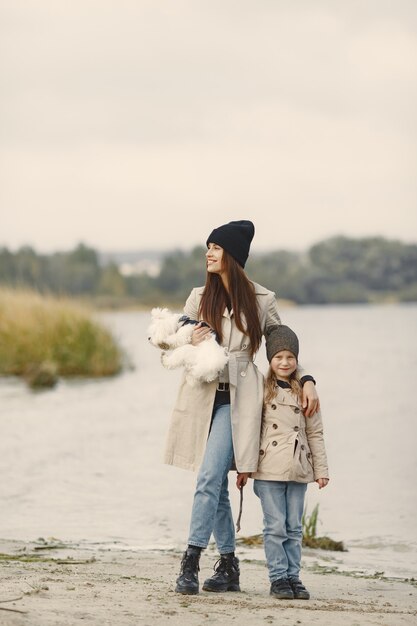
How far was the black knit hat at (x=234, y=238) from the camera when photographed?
17.8 feet

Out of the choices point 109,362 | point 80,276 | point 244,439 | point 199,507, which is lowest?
point 199,507

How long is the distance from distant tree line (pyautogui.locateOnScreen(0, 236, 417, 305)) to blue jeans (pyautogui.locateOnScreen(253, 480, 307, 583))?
171 ft

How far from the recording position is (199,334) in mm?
5312

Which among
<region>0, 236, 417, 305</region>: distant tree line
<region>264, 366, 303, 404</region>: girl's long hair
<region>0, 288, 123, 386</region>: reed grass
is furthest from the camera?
<region>0, 236, 417, 305</region>: distant tree line

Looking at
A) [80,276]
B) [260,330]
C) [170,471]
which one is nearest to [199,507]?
[260,330]

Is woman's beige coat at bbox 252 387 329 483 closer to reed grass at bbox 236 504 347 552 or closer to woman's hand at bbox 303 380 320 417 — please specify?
woman's hand at bbox 303 380 320 417

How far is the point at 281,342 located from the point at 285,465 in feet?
2.02

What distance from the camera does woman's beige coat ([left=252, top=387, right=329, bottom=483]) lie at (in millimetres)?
5223

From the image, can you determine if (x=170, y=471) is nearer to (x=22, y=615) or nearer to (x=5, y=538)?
(x=5, y=538)

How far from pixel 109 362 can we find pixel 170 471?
12859 mm

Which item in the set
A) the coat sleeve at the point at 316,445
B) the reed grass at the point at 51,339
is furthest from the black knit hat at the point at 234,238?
the reed grass at the point at 51,339

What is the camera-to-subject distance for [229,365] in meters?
5.21

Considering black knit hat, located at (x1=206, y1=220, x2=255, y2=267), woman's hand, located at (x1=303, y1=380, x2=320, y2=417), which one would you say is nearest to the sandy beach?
woman's hand, located at (x1=303, y1=380, x2=320, y2=417)

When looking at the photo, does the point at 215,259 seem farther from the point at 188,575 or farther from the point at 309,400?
the point at 188,575
